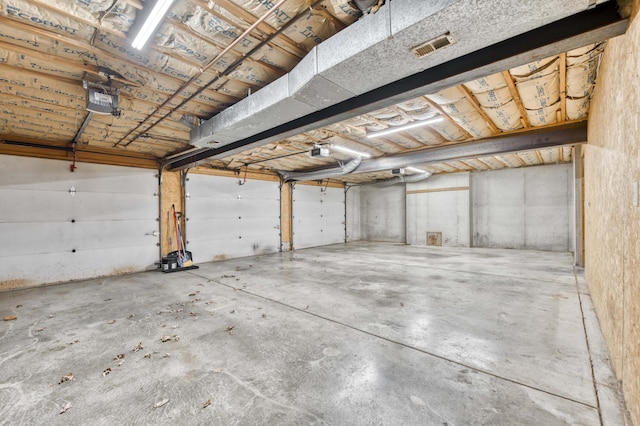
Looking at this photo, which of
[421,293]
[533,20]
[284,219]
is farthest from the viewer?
[284,219]

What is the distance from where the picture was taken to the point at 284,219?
8.79 meters

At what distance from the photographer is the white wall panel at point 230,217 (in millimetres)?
6652

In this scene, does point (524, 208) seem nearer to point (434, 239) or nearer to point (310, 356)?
point (434, 239)

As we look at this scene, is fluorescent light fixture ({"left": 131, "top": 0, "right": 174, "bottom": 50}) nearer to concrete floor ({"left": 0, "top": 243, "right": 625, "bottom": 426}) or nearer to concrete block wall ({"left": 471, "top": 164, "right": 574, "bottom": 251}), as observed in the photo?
concrete floor ({"left": 0, "top": 243, "right": 625, "bottom": 426})

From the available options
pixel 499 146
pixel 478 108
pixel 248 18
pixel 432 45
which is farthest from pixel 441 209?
pixel 248 18

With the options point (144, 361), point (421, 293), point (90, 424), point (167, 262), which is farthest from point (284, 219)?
point (90, 424)

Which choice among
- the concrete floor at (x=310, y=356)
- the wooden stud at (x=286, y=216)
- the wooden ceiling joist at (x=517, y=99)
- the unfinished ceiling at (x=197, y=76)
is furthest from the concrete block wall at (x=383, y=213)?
the wooden ceiling joist at (x=517, y=99)

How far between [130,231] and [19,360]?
12.6 feet

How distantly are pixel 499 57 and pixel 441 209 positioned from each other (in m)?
8.23

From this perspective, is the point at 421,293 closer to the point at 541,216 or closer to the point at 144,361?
the point at 144,361

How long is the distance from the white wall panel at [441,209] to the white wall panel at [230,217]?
200 inches

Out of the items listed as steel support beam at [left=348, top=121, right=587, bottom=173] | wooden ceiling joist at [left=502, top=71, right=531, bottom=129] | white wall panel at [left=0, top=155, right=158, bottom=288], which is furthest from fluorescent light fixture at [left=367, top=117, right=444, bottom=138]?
white wall panel at [left=0, top=155, right=158, bottom=288]

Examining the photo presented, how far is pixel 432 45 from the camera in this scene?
1.65 metres

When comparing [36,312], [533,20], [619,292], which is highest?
[533,20]
